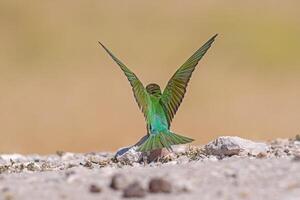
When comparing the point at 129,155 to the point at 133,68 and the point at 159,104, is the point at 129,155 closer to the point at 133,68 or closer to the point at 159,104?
the point at 159,104

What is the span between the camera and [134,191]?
229 inches

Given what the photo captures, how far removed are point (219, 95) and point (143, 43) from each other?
20.0ft

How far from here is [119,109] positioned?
22547mm

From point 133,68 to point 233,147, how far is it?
17.6 meters

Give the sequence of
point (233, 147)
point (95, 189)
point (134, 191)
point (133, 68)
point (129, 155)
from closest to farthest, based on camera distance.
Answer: point (134, 191) → point (95, 189) → point (233, 147) → point (129, 155) → point (133, 68)

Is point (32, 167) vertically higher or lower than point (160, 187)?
higher

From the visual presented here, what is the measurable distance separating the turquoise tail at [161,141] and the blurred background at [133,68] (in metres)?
9.94

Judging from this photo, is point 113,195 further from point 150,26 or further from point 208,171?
point 150,26

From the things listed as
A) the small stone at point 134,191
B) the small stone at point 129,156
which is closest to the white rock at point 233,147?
the small stone at point 129,156

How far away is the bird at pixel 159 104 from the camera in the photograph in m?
7.88

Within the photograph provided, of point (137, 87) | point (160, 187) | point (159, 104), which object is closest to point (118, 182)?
point (160, 187)

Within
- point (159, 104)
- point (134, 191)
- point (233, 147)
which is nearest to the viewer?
point (134, 191)

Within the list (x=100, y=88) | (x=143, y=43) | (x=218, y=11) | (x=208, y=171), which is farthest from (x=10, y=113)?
(x=208, y=171)

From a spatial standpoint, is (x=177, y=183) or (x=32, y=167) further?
(x=32, y=167)
